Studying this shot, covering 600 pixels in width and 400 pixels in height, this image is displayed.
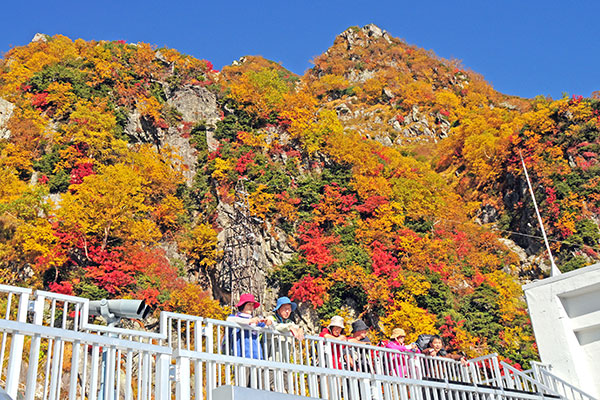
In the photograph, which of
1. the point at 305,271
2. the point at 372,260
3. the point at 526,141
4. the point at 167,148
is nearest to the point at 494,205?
the point at 526,141

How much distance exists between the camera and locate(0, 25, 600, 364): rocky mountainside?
72.3ft

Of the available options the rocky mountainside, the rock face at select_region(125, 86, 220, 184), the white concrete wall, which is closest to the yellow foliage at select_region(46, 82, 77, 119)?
the rocky mountainside

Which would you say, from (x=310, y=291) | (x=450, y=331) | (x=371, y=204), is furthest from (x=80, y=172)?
(x=450, y=331)

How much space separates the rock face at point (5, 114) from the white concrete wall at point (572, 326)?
92.0 ft

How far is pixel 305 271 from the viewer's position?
80.0 ft

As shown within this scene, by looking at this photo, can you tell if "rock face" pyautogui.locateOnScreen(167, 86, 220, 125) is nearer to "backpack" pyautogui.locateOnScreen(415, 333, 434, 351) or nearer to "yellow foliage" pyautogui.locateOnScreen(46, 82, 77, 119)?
"yellow foliage" pyautogui.locateOnScreen(46, 82, 77, 119)

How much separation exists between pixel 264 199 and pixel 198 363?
22.3m

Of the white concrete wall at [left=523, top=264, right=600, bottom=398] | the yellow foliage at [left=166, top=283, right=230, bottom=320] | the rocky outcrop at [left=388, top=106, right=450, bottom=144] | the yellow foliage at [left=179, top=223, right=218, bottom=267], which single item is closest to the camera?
the white concrete wall at [left=523, top=264, right=600, bottom=398]

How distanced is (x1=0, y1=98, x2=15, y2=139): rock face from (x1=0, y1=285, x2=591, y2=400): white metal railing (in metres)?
24.9

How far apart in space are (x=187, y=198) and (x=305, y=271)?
9534 millimetres

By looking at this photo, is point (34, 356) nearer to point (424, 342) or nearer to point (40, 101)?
point (424, 342)

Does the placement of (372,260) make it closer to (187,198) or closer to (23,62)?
(187,198)

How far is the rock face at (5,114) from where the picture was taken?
91.3 ft

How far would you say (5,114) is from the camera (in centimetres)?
2886
